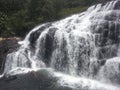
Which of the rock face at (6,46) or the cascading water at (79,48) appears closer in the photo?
the cascading water at (79,48)

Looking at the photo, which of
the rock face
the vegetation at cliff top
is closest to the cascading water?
the rock face

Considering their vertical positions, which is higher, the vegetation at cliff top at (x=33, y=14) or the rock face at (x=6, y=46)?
the vegetation at cliff top at (x=33, y=14)

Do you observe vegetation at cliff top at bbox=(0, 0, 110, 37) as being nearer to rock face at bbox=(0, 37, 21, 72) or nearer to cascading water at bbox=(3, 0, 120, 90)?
rock face at bbox=(0, 37, 21, 72)

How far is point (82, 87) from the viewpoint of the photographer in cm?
2311

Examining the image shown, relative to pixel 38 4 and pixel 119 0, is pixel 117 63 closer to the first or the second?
pixel 119 0

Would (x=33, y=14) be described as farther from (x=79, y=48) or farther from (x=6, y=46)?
(x=79, y=48)

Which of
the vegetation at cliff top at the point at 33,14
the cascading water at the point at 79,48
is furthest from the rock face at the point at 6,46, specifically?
the vegetation at cliff top at the point at 33,14

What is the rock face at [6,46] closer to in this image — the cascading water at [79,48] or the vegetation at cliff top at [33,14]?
the cascading water at [79,48]

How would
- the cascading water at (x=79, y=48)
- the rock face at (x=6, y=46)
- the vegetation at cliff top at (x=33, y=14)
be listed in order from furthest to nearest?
the vegetation at cliff top at (x=33, y=14) → the rock face at (x=6, y=46) → the cascading water at (x=79, y=48)

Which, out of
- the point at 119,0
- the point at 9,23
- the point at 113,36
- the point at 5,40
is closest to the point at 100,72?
the point at 113,36

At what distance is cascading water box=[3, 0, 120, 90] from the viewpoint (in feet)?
83.1

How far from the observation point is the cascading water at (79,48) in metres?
25.3

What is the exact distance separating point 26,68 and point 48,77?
12.9ft

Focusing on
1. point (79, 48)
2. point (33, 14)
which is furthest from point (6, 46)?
point (33, 14)
